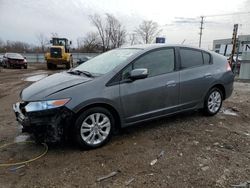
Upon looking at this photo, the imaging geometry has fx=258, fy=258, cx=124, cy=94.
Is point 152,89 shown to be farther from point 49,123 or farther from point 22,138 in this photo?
point 22,138

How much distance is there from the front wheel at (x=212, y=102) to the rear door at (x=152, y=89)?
1.02 meters

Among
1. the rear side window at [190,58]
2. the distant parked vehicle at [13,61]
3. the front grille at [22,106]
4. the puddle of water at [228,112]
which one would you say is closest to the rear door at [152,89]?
the rear side window at [190,58]

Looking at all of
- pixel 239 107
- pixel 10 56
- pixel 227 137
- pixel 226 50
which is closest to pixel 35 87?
pixel 227 137

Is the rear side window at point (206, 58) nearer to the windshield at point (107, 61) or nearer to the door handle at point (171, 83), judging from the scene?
the door handle at point (171, 83)

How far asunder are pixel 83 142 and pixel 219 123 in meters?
2.98

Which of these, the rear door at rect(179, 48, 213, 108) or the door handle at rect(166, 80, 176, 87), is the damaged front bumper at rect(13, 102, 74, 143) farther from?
the rear door at rect(179, 48, 213, 108)

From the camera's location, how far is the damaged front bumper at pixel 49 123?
3.70m

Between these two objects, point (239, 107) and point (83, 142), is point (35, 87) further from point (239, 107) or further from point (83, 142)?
point (239, 107)

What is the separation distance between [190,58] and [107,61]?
5.72ft

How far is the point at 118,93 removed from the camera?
417 centimetres

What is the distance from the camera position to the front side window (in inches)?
181

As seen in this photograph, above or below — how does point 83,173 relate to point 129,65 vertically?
below

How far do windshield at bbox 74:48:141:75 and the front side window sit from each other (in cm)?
23

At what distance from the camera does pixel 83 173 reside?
334 centimetres
